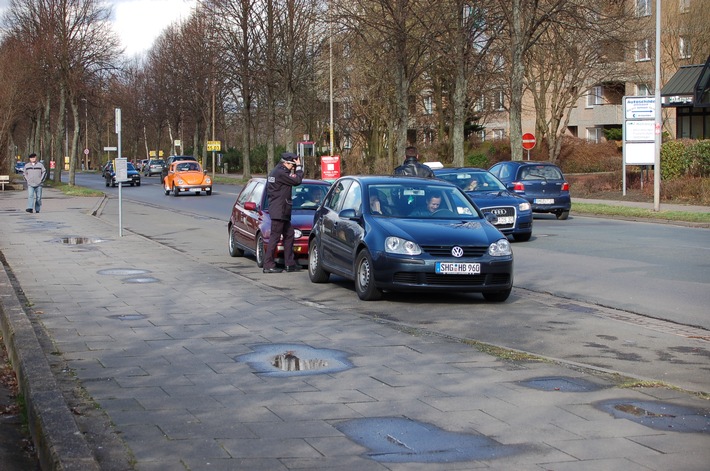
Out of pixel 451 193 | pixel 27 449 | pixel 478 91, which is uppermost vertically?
pixel 478 91

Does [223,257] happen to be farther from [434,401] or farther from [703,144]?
[703,144]

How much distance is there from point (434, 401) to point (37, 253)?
40.8 feet

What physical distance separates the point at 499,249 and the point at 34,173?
72.9ft

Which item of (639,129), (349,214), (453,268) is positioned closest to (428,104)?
(639,129)

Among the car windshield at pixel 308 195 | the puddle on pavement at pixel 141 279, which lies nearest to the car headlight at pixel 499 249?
the puddle on pavement at pixel 141 279

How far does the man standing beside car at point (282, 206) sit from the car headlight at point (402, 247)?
347 cm

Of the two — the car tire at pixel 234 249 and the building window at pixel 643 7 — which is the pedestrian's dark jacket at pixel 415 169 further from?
the building window at pixel 643 7

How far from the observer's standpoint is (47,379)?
672 cm

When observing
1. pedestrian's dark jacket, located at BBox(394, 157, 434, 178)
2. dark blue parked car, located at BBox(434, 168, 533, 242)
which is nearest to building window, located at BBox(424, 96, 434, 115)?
pedestrian's dark jacket, located at BBox(394, 157, 434, 178)

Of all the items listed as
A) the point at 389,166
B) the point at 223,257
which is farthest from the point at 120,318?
the point at 389,166

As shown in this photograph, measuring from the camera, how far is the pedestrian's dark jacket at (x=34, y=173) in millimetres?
30094

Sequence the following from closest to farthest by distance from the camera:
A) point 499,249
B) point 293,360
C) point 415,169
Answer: point 293,360
point 499,249
point 415,169

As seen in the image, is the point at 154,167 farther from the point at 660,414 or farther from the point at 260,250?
the point at 660,414

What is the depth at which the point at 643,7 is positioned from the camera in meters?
53.5
